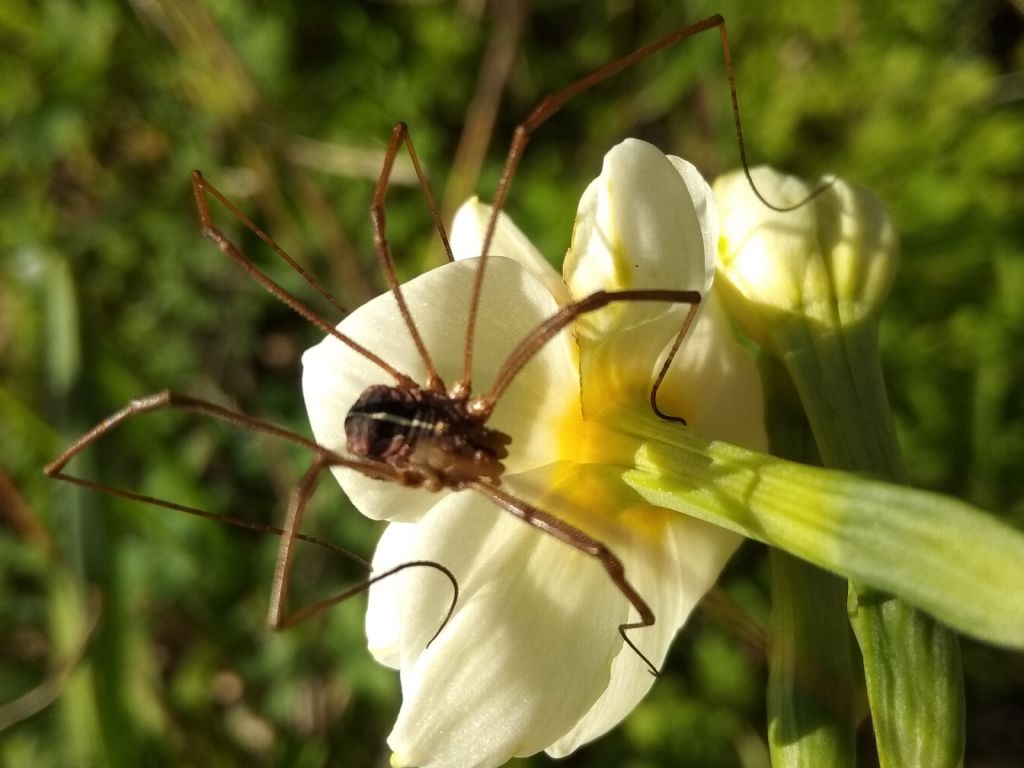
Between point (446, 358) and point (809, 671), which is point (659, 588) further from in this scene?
point (446, 358)

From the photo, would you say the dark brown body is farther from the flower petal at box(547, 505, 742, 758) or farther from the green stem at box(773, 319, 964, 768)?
the green stem at box(773, 319, 964, 768)

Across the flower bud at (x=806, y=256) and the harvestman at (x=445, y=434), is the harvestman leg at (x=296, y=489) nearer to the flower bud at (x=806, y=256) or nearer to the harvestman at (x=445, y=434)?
the harvestman at (x=445, y=434)

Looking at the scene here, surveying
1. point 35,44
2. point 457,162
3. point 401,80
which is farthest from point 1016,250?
point 35,44

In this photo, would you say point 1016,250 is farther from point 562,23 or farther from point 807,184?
point 562,23

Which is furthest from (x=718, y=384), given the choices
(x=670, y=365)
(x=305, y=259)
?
(x=305, y=259)

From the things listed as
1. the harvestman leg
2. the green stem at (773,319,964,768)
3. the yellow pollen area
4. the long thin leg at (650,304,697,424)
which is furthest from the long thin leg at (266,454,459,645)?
the green stem at (773,319,964,768)

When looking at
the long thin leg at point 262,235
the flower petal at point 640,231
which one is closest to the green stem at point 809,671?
the flower petal at point 640,231
